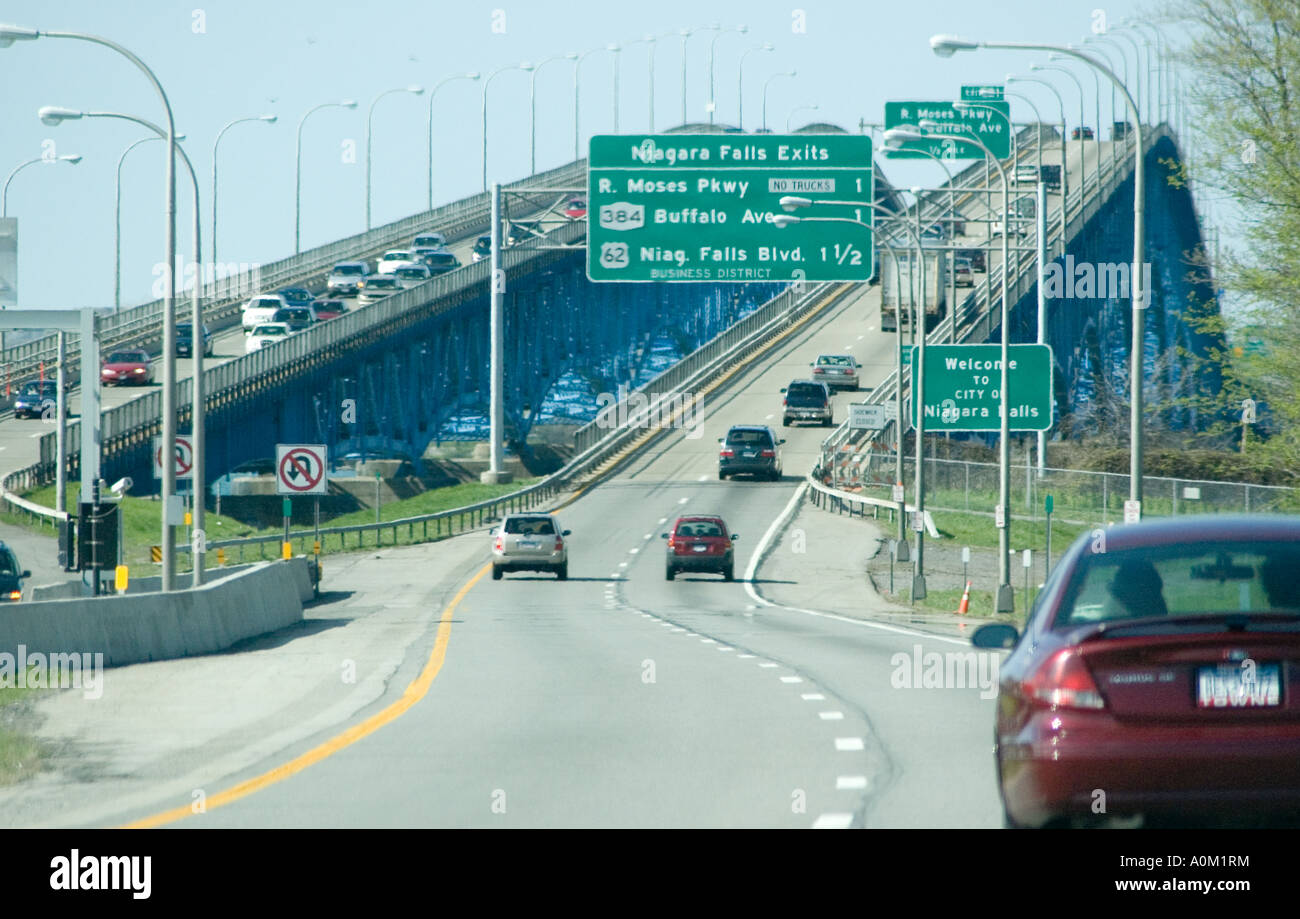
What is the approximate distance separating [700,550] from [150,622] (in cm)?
2238

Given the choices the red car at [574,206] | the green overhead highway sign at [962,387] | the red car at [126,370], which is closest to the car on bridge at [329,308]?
the red car at [126,370]

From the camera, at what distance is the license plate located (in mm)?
7402

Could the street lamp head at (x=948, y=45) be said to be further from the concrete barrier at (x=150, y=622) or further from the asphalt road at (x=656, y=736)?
the concrete barrier at (x=150, y=622)

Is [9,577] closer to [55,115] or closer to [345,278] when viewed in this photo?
[55,115]

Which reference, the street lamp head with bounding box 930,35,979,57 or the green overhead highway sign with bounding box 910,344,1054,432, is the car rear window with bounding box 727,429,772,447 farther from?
the street lamp head with bounding box 930,35,979,57

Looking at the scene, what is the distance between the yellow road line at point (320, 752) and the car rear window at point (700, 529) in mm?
21429

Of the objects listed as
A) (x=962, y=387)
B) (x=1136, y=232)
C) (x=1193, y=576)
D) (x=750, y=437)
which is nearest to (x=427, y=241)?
(x=750, y=437)

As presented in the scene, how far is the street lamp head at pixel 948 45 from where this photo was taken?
2436 cm

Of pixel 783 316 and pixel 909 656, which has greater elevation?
pixel 783 316

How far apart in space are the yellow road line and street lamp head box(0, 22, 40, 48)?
388 inches
